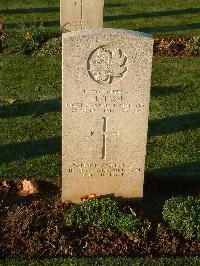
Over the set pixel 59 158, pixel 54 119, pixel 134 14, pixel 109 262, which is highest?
pixel 134 14

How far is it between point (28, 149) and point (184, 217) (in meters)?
2.98

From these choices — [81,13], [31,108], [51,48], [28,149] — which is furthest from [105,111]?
[81,13]

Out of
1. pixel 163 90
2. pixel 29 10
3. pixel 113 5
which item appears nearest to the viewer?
pixel 163 90

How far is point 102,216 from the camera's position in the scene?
586 centimetres

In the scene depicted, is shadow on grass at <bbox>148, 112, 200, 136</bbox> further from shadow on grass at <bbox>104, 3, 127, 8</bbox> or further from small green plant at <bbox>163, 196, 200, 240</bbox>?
shadow on grass at <bbox>104, 3, 127, 8</bbox>

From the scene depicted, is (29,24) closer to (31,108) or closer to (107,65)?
(31,108)

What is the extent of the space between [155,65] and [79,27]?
2.20 metres

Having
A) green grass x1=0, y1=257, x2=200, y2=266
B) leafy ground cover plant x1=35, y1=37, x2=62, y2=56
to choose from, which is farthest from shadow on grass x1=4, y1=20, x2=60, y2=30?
green grass x1=0, y1=257, x2=200, y2=266

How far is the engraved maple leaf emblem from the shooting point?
549cm

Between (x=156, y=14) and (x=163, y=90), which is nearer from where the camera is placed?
(x=163, y=90)

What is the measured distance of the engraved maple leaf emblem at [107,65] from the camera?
5.49m

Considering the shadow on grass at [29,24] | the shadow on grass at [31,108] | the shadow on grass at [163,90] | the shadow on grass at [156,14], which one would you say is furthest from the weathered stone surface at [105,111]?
the shadow on grass at [156,14]

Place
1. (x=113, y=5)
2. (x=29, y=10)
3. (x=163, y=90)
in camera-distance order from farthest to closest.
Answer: (x=113, y=5) < (x=29, y=10) < (x=163, y=90)

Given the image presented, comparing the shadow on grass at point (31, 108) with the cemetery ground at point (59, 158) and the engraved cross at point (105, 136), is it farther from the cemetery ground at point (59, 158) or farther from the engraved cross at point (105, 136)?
the engraved cross at point (105, 136)
